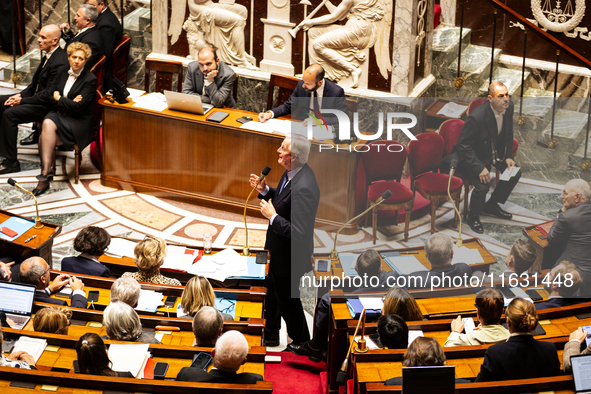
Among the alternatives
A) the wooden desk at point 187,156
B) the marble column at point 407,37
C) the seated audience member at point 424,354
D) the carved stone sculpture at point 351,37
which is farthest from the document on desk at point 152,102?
the seated audience member at point 424,354

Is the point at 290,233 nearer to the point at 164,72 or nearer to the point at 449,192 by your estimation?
the point at 449,192

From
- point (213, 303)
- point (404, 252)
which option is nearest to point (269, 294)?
point (213, 303)

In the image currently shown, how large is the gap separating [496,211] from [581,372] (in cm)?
87

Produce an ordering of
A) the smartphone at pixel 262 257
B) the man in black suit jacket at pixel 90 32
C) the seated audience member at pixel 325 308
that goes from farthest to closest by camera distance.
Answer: the man in black suit jacket at pixel 90 32 → the smartphone at pixel 262 257 → the seated audience member at pixel 325 308

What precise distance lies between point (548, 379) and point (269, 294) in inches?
89.5

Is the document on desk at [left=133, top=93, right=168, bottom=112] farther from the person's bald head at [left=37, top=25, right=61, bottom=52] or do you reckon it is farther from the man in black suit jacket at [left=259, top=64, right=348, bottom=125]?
the person's bald head at [left=37, top=25, right=61, bottom=52]

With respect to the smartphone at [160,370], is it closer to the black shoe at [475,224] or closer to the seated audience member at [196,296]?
the seated audience member at [196,296]

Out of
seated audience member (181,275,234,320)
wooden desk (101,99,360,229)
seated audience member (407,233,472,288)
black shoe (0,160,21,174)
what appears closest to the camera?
seated audience member (407,233,472,288)

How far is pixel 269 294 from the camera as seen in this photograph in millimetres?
5172

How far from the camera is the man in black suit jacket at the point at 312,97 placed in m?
6.74

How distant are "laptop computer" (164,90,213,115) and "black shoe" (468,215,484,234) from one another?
12.7 ft

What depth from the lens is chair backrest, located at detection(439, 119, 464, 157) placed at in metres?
3.51

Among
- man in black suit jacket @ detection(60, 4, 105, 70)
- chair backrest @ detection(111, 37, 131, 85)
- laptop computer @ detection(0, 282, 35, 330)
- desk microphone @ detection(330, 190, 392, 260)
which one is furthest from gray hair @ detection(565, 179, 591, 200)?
chair backrest @ detection(111, 37, 131, 85)

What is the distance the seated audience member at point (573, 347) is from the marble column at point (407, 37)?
161 inches
